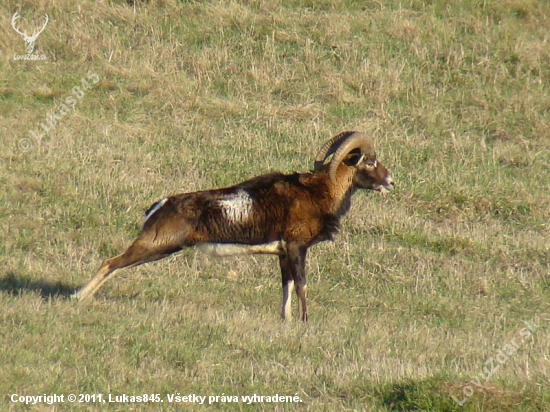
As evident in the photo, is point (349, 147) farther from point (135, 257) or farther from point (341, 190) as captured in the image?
point (135, 257)

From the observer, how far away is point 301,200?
442 inches

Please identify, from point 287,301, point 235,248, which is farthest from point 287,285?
point 235,248

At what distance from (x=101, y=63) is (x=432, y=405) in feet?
46.1

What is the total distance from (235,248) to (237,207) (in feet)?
1.60

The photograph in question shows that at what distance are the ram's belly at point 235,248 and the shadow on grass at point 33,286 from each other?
1.74m

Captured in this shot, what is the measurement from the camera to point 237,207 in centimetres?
1083

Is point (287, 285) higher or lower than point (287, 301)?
higher

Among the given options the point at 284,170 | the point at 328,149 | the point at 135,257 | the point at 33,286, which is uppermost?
the point at 328,149

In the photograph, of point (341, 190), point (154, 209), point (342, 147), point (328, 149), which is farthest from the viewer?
point (328, 149)

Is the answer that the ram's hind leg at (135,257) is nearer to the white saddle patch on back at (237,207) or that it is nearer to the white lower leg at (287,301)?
the white saddle patch on back at (237,207)

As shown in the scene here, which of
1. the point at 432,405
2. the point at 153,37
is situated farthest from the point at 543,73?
the point at 432,405

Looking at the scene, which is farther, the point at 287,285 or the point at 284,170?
the point at 284,170

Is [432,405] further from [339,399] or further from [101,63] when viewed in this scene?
[101,63]

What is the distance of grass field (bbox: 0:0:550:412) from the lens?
8086mm
